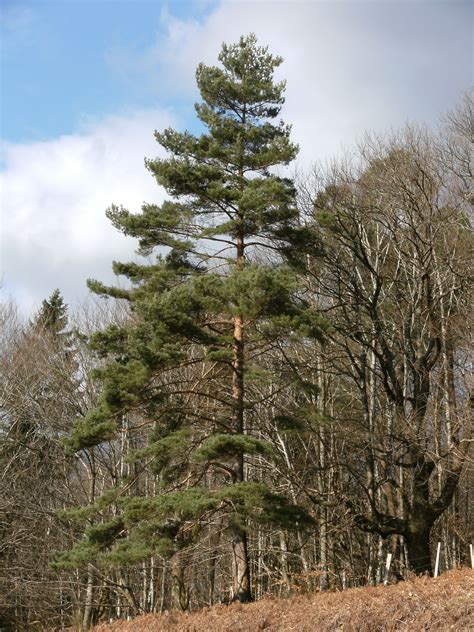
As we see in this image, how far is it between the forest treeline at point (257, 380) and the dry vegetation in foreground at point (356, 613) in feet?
4.53

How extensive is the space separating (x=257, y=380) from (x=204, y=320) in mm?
1693

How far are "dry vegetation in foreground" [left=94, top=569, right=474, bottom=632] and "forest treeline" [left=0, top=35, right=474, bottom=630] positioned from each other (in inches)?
54.4

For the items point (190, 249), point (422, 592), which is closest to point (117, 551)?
point (422, 592)

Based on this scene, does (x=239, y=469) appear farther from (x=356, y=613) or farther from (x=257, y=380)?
(x=356, y=613)

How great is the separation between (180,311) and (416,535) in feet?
25.7

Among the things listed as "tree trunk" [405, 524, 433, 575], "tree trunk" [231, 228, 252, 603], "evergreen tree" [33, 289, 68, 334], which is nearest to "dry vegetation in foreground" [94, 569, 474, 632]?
"tree trunk" [231, 228, 252, 603]

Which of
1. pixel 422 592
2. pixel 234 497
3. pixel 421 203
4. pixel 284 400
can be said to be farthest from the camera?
pixel 284 400

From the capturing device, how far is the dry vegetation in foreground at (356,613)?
8531mm

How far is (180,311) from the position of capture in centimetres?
1221

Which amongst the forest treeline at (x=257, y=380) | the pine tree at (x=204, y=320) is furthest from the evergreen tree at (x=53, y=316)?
the pine tree at (x=204, y=320)

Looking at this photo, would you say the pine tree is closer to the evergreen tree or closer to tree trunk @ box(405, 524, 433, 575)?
tree trunk @ box(405, 524, 433, 575)

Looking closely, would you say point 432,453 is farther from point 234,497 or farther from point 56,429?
point 56,429

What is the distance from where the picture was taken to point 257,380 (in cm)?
1391

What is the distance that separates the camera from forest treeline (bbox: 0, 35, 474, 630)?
12352mm
